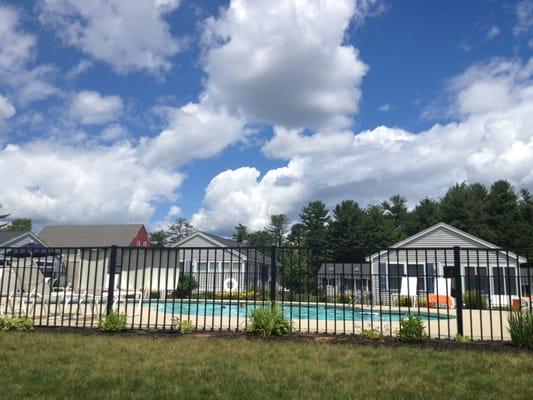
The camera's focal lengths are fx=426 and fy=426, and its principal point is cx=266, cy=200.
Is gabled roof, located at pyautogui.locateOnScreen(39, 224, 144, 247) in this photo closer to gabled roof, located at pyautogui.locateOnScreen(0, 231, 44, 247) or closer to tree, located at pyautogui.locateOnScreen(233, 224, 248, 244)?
gabled roof, located at pyautogui.locateOnScreen(0, 231, 44, 247)

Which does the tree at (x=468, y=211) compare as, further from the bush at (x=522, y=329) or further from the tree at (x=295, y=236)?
the bush at (x=522, y=329)

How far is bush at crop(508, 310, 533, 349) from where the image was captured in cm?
610

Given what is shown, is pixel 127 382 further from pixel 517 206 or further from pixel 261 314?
pixel 517 206

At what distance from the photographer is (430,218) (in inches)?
2186

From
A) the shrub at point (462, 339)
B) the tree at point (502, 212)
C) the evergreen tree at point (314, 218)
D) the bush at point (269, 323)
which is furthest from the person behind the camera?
the evergreen tree at point (314, 218)

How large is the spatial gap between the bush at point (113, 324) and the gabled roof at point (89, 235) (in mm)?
32335

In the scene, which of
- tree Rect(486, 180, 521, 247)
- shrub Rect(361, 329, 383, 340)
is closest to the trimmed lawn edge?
shrub Rect(361, 329, 383, 340)

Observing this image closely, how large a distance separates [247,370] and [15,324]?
5.11m

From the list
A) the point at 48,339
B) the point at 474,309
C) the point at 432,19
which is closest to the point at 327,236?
the point at 474,309

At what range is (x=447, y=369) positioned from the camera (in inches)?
195

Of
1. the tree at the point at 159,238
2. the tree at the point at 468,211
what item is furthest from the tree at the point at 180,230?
the tree at the point at 468,211

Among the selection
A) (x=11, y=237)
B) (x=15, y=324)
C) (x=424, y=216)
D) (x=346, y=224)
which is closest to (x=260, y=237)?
(x=346, y=224)

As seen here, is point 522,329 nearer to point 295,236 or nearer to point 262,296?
point 262,296

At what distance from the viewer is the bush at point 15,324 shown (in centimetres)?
763
